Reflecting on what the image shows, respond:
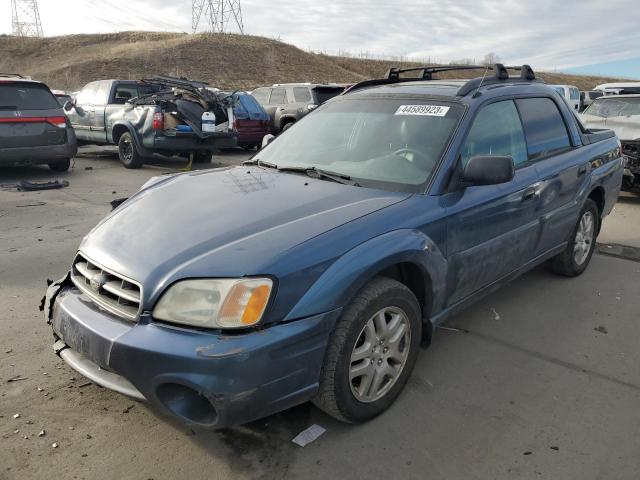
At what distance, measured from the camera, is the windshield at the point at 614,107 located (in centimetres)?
916

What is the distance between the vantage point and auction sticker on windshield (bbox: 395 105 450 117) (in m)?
3.29

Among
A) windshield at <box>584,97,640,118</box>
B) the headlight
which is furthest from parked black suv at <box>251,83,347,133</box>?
the headlight

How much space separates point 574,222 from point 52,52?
5726cm

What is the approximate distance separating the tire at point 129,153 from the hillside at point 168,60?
103 feet

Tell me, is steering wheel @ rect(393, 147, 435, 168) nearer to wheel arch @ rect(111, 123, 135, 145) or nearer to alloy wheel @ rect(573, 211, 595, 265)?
alloy wheel @ rect(573, 211, 595, 265)

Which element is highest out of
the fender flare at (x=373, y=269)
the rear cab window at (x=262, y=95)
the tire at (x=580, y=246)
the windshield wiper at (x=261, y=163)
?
the rear cab window at (x=262, y=95)

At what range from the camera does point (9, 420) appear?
8.59 feet

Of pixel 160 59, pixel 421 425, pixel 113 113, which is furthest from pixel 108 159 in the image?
pixel 160 59

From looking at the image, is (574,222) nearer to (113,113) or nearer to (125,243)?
(125,243)

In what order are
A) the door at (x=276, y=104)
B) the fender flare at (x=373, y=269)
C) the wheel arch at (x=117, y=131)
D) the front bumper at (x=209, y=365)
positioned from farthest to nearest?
the door at (x=276, y=104) < the wheel arch at (x=117, y=131) < the fender flare at (x=373, y=269) < the front bumper at (x=209, y=365)

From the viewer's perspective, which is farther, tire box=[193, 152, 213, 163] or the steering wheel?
tire box=[193, 152, 213, 163]

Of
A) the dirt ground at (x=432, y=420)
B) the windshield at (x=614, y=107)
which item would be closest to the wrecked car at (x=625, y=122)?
the windshield at (x=614, y=107)

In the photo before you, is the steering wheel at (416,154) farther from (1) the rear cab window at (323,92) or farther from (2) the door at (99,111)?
(1) the rear cab window at (323,92)

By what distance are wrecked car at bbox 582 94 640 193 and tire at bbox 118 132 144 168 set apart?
335 inches
